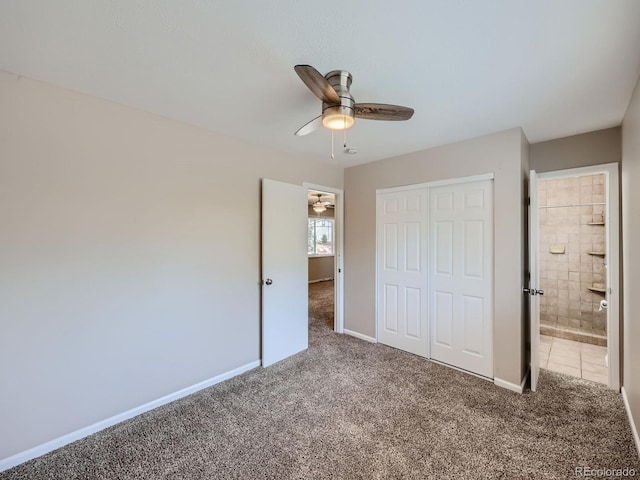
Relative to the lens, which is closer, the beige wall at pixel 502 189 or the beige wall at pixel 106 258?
the beige wall at pixel 106 258

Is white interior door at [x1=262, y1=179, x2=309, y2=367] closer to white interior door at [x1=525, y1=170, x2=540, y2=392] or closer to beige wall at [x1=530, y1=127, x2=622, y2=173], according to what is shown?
white interior door at [x1=525, y1=170, x2=540, y2=392]

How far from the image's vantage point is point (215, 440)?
74.9 inches

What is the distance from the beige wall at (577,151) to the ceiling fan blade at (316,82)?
247 centimetres

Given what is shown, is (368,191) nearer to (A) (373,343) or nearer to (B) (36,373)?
(A) (373,343)

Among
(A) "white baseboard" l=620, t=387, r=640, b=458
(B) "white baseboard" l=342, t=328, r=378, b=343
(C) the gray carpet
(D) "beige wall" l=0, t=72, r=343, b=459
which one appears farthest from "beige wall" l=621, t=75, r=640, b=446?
(D) "beige wall" l=0, t=72, r=343, b=459

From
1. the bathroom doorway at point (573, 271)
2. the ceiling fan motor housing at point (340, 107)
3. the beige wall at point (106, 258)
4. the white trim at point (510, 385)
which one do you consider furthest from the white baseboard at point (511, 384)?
the ceiling fan motor housing at point (340, 107)

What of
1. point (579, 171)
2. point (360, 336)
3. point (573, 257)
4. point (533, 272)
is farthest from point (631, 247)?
point (360, 336)

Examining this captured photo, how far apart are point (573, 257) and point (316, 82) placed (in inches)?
175

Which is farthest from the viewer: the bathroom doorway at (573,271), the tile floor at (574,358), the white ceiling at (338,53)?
the bathroom doorway at (573,271)

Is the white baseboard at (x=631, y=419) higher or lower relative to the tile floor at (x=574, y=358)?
higher

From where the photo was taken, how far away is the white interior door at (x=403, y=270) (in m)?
3.19

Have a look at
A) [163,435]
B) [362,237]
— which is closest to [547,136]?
[362,237]

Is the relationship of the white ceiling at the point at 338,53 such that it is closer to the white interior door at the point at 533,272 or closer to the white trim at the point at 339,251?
the white interior door at the point at 533,272

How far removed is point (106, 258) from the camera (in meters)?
2.02
